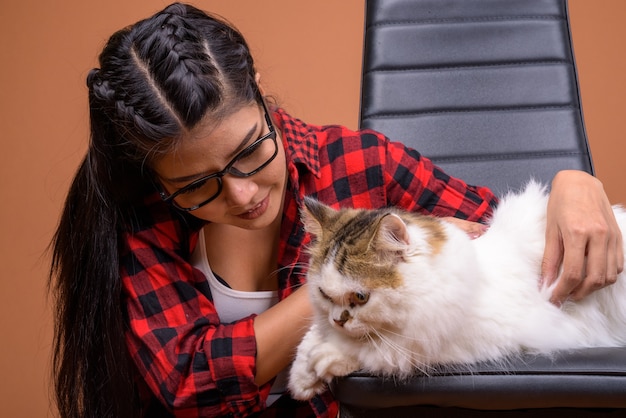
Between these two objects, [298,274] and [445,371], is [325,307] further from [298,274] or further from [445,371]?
[298,274]

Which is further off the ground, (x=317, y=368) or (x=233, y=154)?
(x=233, y=154)

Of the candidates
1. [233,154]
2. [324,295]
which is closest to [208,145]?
[233,154]

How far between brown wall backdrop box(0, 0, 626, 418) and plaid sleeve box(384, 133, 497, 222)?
0.99m

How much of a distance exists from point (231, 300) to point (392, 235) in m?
0.53

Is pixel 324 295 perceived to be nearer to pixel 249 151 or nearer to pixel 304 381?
pixel 304 381

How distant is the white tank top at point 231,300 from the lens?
1.30m

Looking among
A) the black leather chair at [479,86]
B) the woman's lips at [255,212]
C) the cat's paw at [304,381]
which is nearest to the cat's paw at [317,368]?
the cat's paw at [304,381]

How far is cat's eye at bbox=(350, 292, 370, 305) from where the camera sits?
0.90 m

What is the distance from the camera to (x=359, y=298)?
90cm

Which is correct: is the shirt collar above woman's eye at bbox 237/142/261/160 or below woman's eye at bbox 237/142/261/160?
below

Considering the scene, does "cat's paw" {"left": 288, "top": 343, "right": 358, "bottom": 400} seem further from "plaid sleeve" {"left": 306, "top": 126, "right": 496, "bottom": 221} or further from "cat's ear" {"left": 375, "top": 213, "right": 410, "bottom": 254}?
"plaid sleeve" {"left": 306, "top": 126, "right": 496, "bottom": 221}

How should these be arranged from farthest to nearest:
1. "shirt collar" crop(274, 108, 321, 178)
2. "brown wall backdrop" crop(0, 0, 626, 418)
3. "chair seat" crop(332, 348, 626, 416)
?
1. "brown wall backdrop" crop(0, 0, 626, 418)
2. "shirt collar" crop(274, 108, 321, 178)
3. "chair seat" crop(332, 348, 626, 416)

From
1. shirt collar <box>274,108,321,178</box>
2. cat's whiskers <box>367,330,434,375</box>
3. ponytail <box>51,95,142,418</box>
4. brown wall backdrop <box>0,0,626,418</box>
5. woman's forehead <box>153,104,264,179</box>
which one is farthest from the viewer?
brown wall backdrop <box>0,0,626,418</box>

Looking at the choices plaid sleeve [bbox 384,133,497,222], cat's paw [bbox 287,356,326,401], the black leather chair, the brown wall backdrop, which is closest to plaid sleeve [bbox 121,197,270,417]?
cat's paw [bbox 287,356,326,401]
